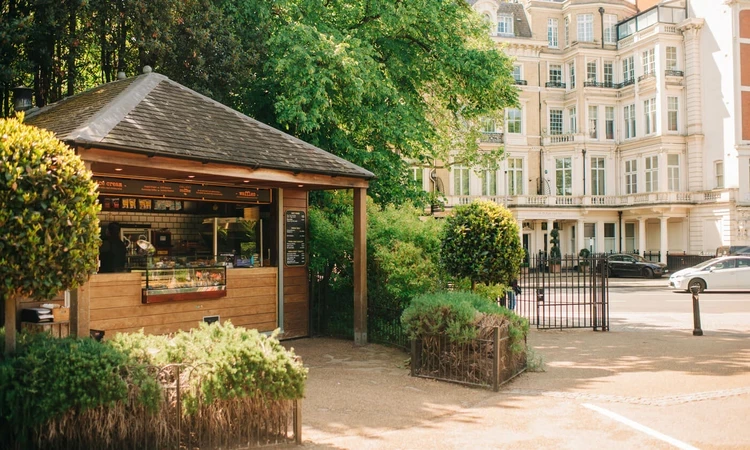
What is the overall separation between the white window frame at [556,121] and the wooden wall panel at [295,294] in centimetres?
3691

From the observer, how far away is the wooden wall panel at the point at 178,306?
11.3 metres

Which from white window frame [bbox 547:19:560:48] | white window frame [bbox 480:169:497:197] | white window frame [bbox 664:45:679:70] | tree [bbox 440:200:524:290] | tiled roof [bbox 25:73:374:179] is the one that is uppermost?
white window frame [bbox 547:19:560:48]

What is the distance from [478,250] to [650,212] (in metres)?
36.0

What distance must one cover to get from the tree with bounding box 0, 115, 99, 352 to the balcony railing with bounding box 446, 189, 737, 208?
37969mm

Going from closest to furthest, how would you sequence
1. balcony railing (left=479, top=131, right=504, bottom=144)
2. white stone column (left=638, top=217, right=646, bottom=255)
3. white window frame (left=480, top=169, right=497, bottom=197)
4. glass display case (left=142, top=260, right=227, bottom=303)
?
glass display case (left=142, top=260, right=227, bottom=303)
white stone column (left=638, top=217, right=646, bottom=255)
white window frame (left=480, top=169, right=497, bottom=197)
balcony railing (left=479, top=131, right=504, bottom=144)

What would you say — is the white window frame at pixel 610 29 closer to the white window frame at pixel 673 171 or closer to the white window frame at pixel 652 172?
the white window frame at pixel 652 172

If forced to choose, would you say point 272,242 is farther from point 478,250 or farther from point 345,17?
point 345,17

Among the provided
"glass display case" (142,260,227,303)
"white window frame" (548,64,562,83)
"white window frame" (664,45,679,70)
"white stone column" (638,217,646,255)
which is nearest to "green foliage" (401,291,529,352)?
"glass display case" (142,260,227,303)

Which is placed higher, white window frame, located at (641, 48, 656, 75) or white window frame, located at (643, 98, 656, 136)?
white window frame, located at (641, 48, 656, 75)

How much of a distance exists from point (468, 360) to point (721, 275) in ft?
69.8

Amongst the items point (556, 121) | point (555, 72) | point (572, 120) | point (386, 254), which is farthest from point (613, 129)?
point (386, 254)

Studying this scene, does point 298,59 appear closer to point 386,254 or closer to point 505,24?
point 386,254

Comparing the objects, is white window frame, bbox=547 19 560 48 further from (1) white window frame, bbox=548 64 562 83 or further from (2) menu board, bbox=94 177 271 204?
(2) menu board, bbox=94 177 271 204

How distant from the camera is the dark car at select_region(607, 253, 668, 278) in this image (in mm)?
37938
